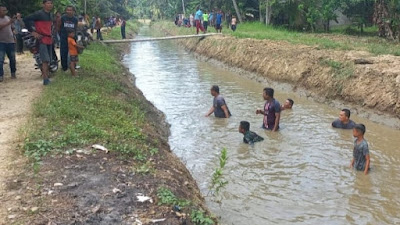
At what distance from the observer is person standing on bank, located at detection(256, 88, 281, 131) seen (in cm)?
955

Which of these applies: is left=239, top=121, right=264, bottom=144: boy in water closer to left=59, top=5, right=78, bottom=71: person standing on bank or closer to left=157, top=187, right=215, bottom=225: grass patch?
left=157, top=187, right=215, bottom=225: grass patch

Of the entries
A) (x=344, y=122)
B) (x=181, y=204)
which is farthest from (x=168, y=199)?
(x=344, y=122)

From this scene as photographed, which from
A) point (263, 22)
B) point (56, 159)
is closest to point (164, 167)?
point (56, 159)

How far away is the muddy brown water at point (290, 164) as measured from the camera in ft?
19.8

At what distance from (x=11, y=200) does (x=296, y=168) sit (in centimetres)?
517

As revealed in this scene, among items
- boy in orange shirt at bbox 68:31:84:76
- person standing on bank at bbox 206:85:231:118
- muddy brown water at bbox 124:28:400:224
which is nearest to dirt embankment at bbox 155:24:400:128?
muddy brown water at bbox 124:28:400:224

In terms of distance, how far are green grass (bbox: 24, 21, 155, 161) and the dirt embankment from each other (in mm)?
6344

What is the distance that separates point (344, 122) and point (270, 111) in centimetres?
181

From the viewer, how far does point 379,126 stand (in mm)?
10430

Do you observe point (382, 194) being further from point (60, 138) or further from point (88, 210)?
point (60, 138)

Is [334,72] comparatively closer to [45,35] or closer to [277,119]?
[277,119]

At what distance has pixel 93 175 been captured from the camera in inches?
200

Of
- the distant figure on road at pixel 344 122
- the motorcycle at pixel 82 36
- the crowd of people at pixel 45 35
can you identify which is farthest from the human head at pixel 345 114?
the motorcycle at pixel 82 36

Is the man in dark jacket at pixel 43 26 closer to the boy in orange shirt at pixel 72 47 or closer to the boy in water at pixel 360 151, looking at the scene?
the boy in orange shirt at pixel 72 47
